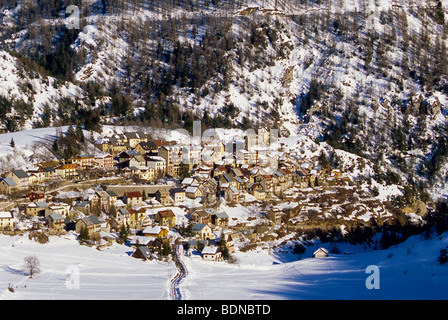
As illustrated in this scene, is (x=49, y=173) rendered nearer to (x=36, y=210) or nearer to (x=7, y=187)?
(x=7, y=187)

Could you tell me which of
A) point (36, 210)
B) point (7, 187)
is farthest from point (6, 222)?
point (7, 187)

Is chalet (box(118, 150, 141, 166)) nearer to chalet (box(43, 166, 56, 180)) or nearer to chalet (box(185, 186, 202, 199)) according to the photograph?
chalet (box(43, 166, 56, 180))

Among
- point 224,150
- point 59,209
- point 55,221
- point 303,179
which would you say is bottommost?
point 303,179

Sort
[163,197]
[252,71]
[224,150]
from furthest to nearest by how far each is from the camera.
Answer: [252,71] < [224,150] < [163,197]

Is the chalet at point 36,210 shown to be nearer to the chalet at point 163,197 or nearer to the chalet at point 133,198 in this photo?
the chalet at point 133,198

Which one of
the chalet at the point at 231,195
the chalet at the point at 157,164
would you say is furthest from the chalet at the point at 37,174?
the chalet at the point at 231,195

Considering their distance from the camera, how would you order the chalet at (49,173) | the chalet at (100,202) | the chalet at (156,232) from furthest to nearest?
the chalet at (49,173)
the chalet at (100,202)
the chalet at (156,232)
